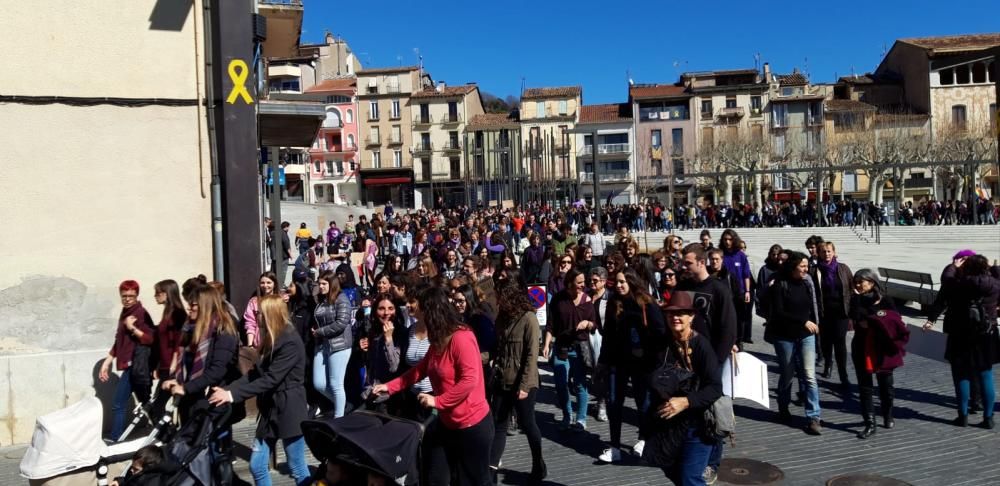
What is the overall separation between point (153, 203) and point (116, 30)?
1.80 metres

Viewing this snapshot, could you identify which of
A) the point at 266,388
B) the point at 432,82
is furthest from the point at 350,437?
the point at 432,82

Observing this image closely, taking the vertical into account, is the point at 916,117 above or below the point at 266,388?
above

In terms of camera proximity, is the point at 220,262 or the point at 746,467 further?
the point at 220,262

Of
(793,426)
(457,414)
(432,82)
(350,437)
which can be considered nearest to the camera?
(350,437)

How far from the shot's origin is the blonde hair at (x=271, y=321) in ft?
17.2

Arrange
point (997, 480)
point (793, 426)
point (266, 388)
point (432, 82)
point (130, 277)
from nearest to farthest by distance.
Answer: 1. point (266, 388)
2. point (997, 480)
3. point (793, 426)
4. point (130, 277)
5. point (432, 82)

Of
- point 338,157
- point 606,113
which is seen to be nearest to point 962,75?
point 606,113

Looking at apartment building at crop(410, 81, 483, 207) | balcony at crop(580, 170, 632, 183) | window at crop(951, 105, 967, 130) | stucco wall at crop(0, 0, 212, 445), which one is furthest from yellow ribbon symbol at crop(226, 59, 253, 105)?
window at crop(951, 105, 967, 130)

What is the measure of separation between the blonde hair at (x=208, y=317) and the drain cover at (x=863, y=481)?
444 centimetres

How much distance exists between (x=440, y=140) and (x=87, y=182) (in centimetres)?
6455

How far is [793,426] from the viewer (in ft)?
24.2

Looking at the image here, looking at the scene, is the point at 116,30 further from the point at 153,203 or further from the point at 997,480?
the point at 997,480

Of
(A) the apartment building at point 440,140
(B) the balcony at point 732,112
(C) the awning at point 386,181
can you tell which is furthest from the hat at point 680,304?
(C) the awning at point 386,181

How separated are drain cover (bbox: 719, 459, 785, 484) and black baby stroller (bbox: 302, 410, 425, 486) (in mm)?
2751
